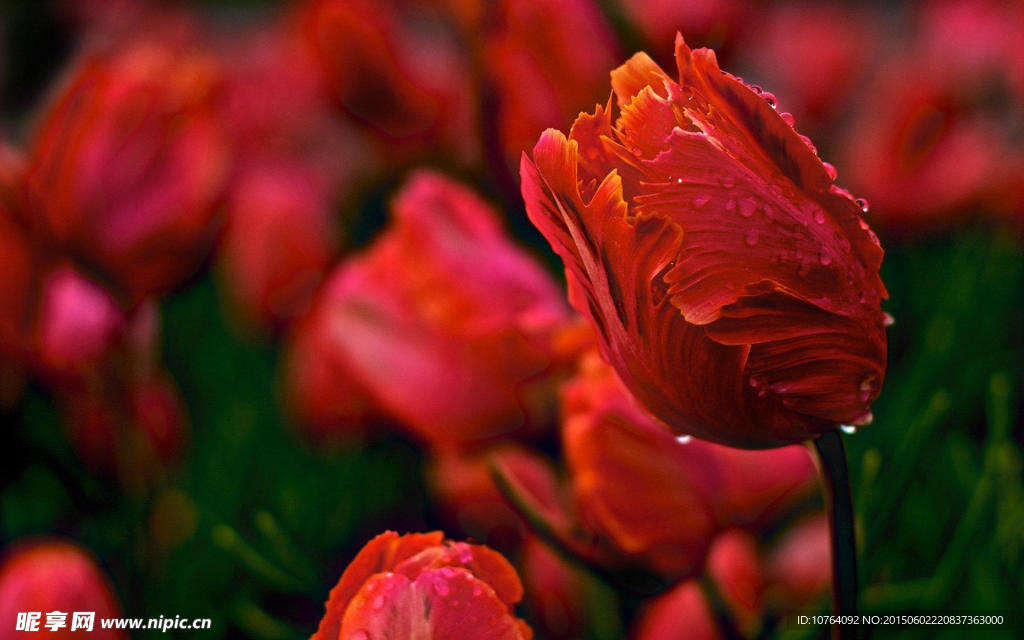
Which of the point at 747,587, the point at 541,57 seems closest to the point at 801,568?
the point at 747,587

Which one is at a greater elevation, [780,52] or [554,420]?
[780,52]

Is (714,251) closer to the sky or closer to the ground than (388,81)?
closer to the ground

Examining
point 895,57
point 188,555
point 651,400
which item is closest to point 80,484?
point 188,555

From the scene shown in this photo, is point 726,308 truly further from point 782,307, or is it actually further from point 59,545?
point 59,545

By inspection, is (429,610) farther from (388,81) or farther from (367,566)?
(388,81)

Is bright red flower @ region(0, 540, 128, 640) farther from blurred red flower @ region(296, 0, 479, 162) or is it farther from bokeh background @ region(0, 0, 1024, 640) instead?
→ blurred red flower @ region(296, 0, 479, 162)

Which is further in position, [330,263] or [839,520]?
[330,263]

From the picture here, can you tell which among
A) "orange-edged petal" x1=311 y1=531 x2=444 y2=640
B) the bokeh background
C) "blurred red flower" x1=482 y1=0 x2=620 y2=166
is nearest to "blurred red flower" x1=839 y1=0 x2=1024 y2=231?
the bokeh background
